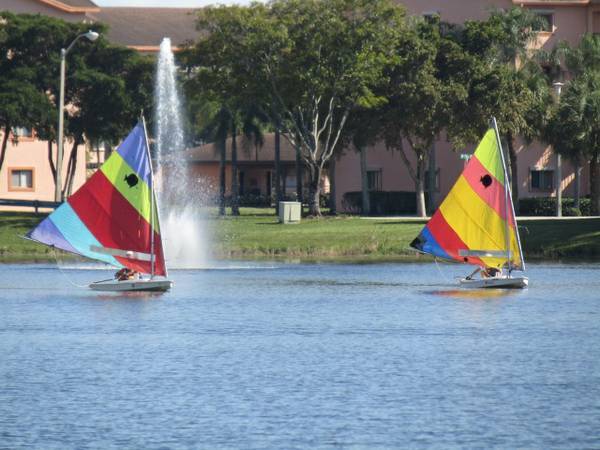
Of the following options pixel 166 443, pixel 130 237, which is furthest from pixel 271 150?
pixel 166 443

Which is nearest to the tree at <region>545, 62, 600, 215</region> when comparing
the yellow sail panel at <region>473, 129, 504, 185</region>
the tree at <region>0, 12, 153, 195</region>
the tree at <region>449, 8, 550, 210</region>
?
the tree at <region>449, 8, 550, 210</region>

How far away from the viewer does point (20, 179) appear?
94.6m

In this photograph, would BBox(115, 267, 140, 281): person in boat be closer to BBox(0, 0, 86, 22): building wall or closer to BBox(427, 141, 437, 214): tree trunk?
BBox(427, 141, 437, 214): tree trunk

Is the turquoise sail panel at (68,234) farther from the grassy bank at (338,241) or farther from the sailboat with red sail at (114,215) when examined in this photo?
the grassy bank at (338,241)

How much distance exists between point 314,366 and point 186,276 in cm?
2208

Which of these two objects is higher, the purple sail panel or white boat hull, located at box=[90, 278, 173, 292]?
the purple sail panel

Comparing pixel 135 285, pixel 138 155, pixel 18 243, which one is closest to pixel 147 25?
pixel 18 243

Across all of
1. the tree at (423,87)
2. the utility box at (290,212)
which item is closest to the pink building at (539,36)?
the tree at (423,87)

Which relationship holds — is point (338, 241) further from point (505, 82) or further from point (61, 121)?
point (505, 82)

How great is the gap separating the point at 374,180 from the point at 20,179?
22.0m

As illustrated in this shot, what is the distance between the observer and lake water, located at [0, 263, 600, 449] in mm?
21016

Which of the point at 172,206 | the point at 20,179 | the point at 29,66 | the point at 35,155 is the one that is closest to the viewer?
the point at 172,206

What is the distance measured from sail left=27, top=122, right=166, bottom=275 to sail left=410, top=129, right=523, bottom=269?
826 centimetres

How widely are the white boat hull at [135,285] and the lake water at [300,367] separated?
0.99 ft
